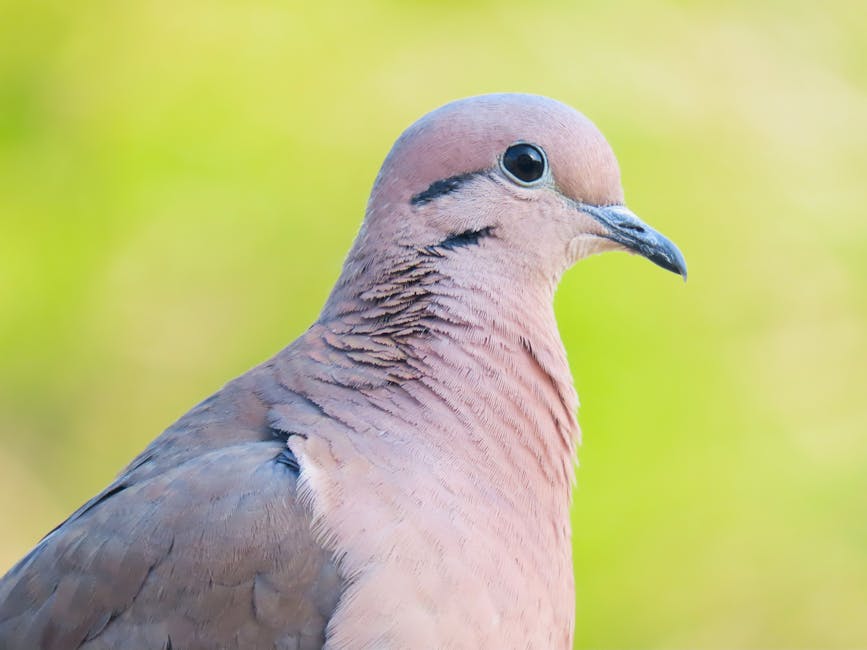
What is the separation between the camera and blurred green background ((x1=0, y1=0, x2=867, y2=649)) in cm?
532

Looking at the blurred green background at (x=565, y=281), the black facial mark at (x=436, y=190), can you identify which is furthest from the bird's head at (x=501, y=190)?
the blurred green background at (x=565, y=281)

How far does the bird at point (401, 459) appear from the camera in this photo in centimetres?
250

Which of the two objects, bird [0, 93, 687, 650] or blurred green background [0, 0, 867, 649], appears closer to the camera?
bird [0, 93, 687, 650]

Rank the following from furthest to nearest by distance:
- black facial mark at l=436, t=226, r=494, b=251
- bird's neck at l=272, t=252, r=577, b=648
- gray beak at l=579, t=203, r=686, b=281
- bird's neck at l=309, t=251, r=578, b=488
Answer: gray beak at l=579, t=203, r=686, b=281, black facial mark at l=436, t=226, r=494, b=251, bird's neck at l=309, t=251, r=578, b=488, bird's neck at l=272, t=252, r=577, b=648

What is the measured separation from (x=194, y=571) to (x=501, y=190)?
3.50ft

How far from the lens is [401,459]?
2.59 meters

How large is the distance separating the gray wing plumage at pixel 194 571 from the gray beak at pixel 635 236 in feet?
3.01

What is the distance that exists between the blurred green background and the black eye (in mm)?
2248

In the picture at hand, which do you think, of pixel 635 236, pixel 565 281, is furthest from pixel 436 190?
pixel 565 281

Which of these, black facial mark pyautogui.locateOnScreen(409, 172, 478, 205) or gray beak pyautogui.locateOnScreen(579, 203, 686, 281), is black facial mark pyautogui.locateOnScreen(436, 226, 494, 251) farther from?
gray beak pyautogui.locateOnScreen(579, 203, 686, 281)

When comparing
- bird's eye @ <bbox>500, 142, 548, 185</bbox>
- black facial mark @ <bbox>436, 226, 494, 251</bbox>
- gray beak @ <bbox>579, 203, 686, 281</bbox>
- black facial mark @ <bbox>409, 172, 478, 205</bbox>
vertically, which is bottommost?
black facial mark @ <bbox>436, 226, 494, 251</bbox>

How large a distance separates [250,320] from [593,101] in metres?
1.79

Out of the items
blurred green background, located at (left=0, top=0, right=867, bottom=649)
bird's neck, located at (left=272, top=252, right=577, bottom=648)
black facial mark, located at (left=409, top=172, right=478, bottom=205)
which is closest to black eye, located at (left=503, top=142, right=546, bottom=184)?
black facial mark, located at (left=409, top=172, right=478, bottom=205)

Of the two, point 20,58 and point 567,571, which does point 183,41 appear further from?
point 567,571
